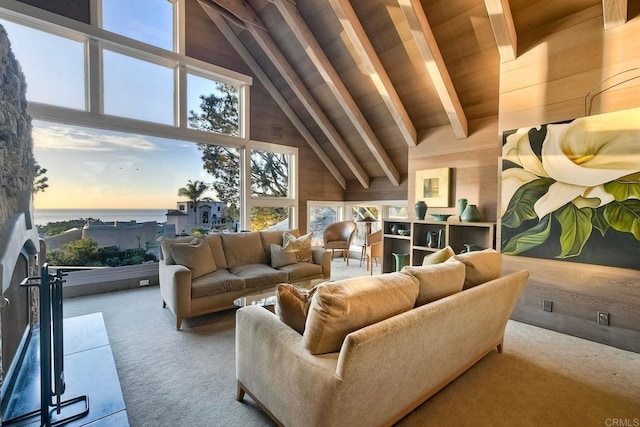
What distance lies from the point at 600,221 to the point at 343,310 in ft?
9.45

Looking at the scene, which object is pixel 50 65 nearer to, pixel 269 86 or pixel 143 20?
pixel 143 20

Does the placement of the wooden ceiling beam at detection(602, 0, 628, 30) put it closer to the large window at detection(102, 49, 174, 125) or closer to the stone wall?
the stone wall

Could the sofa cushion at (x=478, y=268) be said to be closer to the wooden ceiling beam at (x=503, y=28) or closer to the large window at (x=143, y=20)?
the wooden ceiling beam at (x=503, y=28)

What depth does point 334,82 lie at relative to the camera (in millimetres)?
4668

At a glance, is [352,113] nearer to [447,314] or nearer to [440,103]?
[440,103]

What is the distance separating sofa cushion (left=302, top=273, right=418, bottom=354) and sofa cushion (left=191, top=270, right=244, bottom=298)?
6.60 ft

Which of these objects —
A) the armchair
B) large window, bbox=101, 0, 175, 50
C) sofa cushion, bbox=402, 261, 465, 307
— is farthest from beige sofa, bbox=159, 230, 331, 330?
large window, bbox=101, 0, 175, 50

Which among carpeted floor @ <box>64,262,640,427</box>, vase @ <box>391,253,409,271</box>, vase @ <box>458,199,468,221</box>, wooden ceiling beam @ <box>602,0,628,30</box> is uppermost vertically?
wooden ceiling beam @ <box>602,0,628,30</box>

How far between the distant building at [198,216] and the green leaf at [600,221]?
16.5 feet

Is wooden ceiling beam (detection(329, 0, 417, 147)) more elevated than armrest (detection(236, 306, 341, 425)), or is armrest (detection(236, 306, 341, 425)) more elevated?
wooden ceiling beam (detection(329, 0, 417, 147))

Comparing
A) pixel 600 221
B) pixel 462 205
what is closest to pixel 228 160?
pixel 462 205

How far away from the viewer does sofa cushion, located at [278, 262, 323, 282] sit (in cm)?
381

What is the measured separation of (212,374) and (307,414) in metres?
1.18

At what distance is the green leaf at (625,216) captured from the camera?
103 inches
